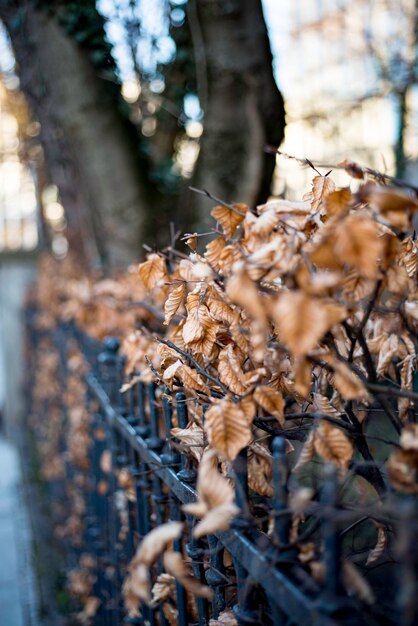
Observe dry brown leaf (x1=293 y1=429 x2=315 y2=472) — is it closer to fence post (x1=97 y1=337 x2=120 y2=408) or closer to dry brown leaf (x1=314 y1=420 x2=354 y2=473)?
dry brown leaf (x1=314 y1=420 x2=354 y2=473)

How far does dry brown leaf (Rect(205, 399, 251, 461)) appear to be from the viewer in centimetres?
117

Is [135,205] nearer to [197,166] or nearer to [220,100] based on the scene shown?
[197,166]

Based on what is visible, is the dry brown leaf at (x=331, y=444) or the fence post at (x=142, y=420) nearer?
the dry brown leaf at (x=331, y=444)

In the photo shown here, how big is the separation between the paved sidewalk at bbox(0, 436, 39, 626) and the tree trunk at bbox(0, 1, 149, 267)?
245 cm

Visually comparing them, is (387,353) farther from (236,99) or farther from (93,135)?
(93,135)

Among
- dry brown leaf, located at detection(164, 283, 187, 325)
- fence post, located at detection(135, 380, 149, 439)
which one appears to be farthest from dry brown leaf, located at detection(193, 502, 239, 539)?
fence post, located at detection(135, 380, 149, 439)

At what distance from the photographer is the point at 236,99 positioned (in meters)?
3.44

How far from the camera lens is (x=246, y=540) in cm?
119

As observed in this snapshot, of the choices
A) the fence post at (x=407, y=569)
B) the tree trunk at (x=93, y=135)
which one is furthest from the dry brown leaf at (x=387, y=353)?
the tree trunk at (x=93, y=135)

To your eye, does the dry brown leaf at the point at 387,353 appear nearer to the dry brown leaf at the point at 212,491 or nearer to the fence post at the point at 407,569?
the dry brown leaf at the point at 212,491

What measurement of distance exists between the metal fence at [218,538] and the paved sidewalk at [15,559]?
156 cm

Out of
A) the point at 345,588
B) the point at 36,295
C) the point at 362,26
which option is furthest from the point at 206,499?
the point at 362,26

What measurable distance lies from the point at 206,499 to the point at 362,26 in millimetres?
7945

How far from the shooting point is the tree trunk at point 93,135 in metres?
4.05
